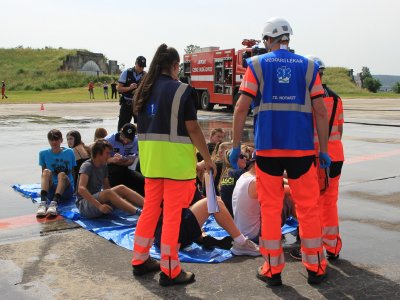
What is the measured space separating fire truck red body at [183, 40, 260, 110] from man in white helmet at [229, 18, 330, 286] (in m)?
17.9

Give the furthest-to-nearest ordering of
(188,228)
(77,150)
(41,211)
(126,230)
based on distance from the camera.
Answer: (77,150)
(41,211)
(126,230)
(188,228)

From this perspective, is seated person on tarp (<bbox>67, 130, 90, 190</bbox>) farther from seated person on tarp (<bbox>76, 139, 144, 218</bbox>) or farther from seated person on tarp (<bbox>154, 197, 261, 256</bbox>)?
seated person on tarp (<bbox>154, 197, 261, 256</bbox>)

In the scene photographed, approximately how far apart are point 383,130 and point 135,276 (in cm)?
1359

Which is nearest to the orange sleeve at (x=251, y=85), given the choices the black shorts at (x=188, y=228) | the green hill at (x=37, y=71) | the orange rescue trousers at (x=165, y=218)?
the orange rescue trousers at (x=165, y=218)

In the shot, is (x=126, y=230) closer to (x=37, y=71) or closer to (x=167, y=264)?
(x=167, y=264)

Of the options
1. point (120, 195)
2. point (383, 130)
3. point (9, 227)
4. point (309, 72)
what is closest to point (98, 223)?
point (120, 195)

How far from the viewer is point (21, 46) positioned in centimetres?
10500

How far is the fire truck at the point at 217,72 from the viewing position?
78.1 ft

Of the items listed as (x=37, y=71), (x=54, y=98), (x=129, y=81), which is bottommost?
(x=54, y=98)

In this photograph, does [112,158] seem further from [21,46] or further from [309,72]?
[21,46]

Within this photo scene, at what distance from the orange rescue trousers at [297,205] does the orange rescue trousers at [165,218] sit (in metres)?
0.61

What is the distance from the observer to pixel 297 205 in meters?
4.10

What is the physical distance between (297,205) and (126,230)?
2.15 m

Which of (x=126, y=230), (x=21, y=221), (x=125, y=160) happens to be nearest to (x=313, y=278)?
(x=126, y=230)
